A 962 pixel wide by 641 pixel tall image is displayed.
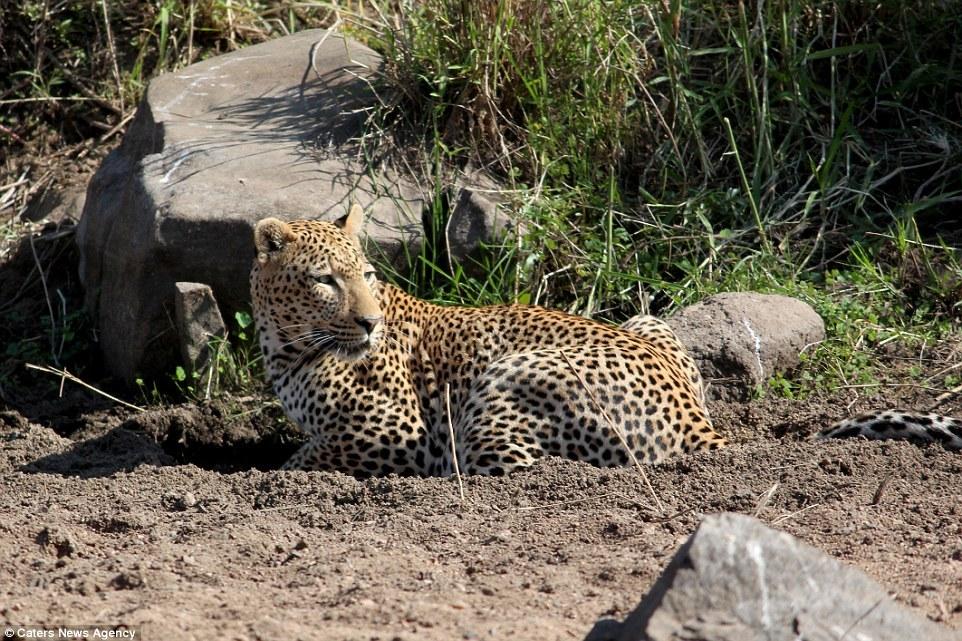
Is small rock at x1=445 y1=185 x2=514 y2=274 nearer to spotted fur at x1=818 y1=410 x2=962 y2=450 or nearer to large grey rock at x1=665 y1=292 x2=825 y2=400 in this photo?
large grey rock at x1=665 y1=292 x2=825 y2=400

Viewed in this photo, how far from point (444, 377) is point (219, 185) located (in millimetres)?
2343

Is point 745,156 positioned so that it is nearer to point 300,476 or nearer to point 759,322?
point 759,322

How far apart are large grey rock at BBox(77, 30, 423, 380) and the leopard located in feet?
3.08

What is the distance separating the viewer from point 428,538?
5449 mm

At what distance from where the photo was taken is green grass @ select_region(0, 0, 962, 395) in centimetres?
865

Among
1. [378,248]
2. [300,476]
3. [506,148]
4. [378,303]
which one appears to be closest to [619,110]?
[506,148]

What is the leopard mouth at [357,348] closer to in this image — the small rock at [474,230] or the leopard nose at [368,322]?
the leopard nose at [368,322]

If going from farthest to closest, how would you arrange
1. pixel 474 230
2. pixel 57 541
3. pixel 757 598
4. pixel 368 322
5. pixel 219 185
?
pixel 219 185 < pixel 474 230 < pixel 368 322 < pixel 57 541 < pixel 757 598

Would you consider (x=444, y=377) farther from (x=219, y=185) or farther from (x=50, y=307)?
(x=50, y=307)

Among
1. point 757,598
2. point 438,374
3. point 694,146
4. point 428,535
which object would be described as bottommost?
point 438,374

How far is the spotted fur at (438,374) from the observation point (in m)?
6.63

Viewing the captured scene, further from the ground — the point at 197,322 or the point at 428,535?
the point at 428,535

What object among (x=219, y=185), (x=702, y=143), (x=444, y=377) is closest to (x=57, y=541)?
(x=444, y=377)

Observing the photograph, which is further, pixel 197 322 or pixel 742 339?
pixel 197 322
